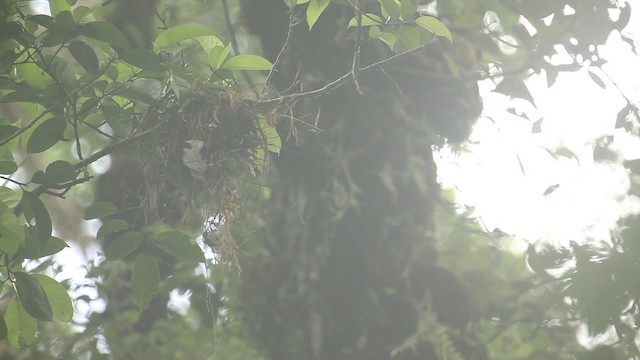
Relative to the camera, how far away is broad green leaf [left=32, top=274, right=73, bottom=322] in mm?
864

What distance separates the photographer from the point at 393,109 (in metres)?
1.00

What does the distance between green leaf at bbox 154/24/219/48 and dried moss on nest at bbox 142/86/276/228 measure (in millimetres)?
63

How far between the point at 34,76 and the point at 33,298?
266 mm

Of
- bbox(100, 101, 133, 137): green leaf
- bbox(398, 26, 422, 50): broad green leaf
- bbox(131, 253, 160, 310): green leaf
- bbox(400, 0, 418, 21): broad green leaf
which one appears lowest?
bbox(131, 253, 160, 310): green leaf

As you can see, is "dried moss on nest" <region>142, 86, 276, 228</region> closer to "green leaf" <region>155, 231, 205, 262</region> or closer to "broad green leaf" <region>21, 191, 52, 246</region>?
"green leaf" <region>155, 231, 205, 262</region>

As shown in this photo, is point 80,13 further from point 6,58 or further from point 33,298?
point 33,298

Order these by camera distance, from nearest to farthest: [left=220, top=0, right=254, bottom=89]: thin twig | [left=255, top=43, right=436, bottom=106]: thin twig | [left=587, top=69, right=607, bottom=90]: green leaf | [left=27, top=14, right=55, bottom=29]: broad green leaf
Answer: [left=27, top=14, right=55, bottom=29]: broad green leaf < [left=255, top=43, right=436, bottom=106]: thin twig < [left=587, top=69, right=607, bottom=90]: green leaf < [left=220, top=0, right=254, bottom=89]: thin twig

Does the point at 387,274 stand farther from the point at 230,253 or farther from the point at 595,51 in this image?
the point at 595,51

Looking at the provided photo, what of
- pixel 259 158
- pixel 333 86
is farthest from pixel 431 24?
pixel 259 158

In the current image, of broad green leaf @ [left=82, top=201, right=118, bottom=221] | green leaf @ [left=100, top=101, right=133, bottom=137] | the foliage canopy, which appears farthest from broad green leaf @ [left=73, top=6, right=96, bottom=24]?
broad green leaf @ [left=82, top=201, right=118, bottom=221]

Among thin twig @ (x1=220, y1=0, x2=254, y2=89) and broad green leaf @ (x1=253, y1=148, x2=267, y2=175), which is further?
thin twig @ (x1=220, y1=0, x2=254, y2=89)

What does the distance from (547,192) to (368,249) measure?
34cm

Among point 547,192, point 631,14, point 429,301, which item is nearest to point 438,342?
point 429,301

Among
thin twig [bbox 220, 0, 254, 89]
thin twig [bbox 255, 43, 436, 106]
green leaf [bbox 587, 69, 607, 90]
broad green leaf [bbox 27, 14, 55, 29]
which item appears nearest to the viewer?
broad green leaf [bbox 27, 14, 55, 29]
